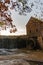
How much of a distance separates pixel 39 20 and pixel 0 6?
3.86 feet

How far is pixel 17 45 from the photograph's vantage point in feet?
18.1

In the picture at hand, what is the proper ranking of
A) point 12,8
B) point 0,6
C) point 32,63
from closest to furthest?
1. point 32,63
2. point 0,6
3. point 12,8

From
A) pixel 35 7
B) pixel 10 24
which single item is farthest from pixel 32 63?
pixel 35 7

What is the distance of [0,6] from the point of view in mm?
4836

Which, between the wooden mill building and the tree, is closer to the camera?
the tree

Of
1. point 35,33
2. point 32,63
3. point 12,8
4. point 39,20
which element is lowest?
point 32,63

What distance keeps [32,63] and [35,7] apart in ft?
7.59

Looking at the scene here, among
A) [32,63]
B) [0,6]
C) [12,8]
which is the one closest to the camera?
[32,63]

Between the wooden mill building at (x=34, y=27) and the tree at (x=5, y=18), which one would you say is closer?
the tree at (x=5, y=18)

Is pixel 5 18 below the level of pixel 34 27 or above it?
above

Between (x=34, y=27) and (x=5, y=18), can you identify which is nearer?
(x=5, y=18)

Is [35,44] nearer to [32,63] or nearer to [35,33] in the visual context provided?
[35,33]

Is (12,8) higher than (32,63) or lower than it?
higher

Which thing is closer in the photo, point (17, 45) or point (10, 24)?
point (10, 24)
